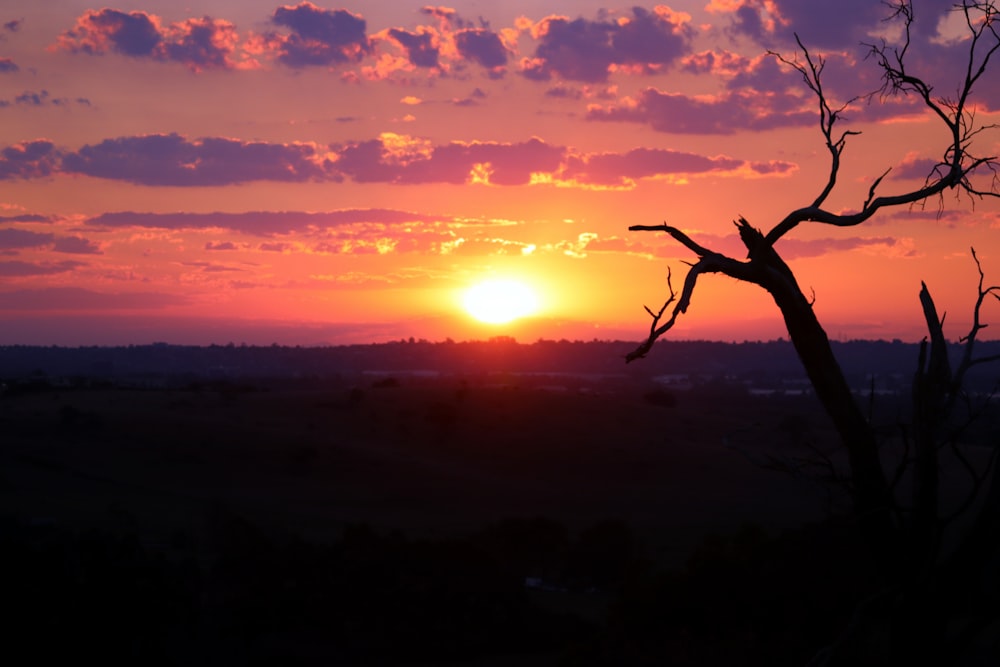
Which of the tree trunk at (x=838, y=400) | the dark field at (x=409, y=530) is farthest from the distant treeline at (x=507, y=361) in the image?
the tree trunk at (x=838, y=400)

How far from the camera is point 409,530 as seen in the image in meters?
45.5

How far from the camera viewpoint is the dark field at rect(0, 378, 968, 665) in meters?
18.2

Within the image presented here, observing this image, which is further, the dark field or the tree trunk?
the dark field

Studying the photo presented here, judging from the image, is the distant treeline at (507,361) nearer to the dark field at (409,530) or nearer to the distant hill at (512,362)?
the distant hill at (512,362)

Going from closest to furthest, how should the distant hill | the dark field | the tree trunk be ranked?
1. the tree trunk
2. the dark field
3. the distant hill

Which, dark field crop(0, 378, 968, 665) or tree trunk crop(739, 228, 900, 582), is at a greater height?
tree trunk crop(739, 228, 900, 582)

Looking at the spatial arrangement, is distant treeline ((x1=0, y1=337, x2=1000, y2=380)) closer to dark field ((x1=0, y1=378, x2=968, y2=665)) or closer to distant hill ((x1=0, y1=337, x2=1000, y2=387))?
distant hill ((x1=0, y1=337, x2=1000, y2=387))

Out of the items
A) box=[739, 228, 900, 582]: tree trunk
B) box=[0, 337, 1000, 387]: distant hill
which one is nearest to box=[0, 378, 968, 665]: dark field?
box=[739, 228, 900, 582]: tree trunk

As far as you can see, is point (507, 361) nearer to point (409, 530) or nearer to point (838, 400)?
point (409, 530)

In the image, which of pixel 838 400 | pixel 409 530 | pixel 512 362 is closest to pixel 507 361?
pixel 512 362

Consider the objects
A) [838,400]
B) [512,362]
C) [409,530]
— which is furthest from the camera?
[512,362]

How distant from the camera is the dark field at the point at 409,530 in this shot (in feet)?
59.6

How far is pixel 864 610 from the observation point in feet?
16.6

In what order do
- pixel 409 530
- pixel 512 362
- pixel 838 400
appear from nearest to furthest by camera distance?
pixel 838 400 → pixel 409 530 → pixel 512 362
